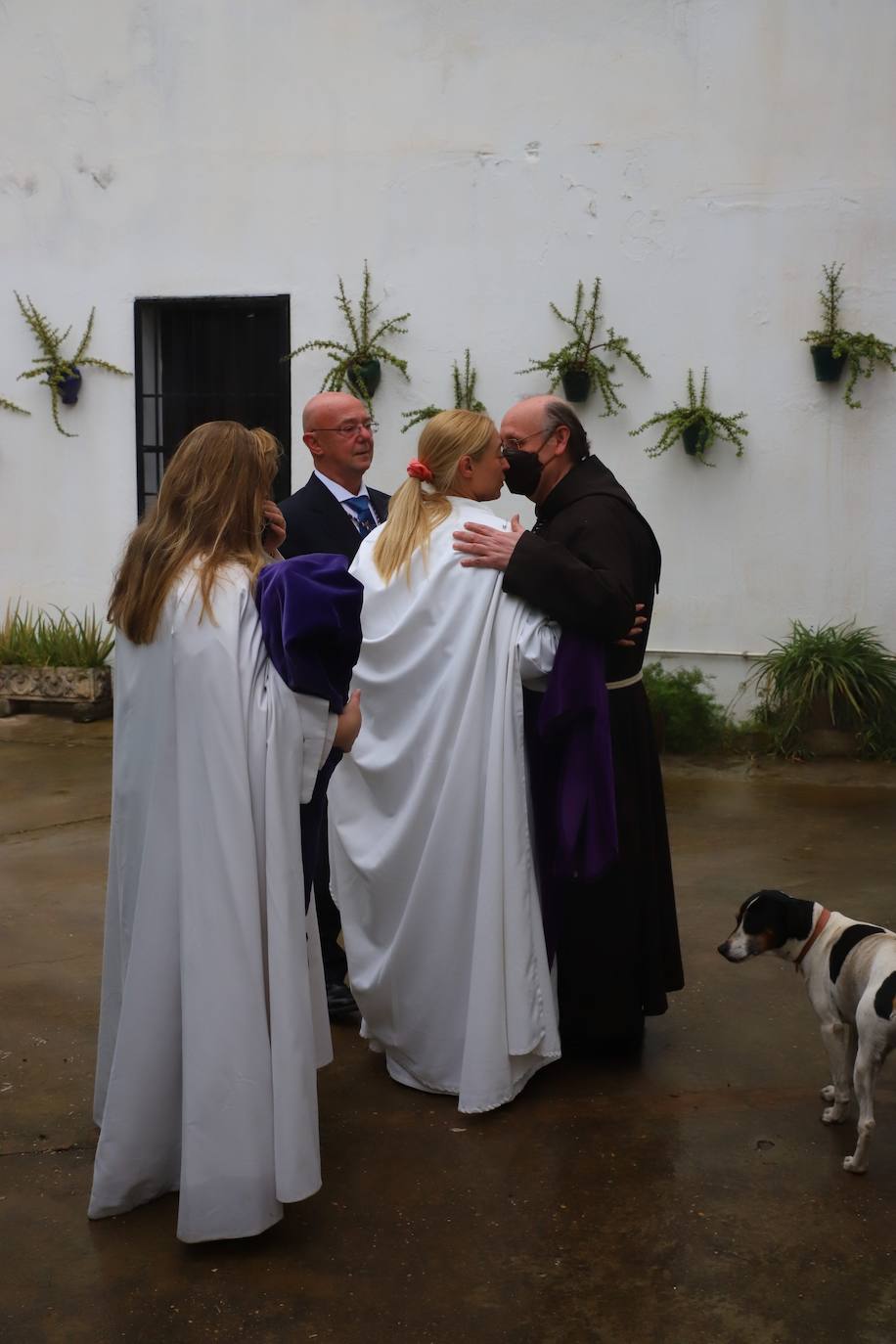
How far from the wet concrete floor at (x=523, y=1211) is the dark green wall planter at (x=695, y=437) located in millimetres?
4415

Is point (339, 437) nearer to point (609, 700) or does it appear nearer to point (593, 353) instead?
point (609, 700)

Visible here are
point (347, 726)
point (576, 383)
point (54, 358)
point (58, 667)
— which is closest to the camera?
point (347, 726)

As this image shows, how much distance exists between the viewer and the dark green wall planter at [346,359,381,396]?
31.5ft

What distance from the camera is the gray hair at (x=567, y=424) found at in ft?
14.5

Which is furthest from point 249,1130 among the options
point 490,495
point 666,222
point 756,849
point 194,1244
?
point 666,222

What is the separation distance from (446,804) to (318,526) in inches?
58.0

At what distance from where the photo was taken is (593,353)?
916 cm

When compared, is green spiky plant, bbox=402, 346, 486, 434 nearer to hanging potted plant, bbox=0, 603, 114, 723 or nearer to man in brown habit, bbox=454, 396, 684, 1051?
hanging potted plant, bbox=0, 603, 114, 723

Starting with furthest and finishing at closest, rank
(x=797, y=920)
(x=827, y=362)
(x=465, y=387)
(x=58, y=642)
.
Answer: (x=58, y=642), (x=465, y=387), (x=827, y=362), (x=797, y=920)

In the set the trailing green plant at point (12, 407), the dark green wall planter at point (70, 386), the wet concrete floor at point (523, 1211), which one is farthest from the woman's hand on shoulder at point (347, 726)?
the trailing green plant at point (12, 407)

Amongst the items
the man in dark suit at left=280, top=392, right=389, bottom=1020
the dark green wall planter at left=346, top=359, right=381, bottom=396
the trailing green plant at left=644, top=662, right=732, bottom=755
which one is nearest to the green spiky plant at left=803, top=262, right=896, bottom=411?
the trailing green plant at left=644, top=662, right=732, bottom=755

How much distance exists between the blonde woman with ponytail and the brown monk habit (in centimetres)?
22

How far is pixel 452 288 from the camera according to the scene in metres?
9.45

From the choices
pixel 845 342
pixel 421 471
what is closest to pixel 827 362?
pixel 845 342
